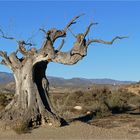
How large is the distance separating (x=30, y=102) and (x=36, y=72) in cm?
162

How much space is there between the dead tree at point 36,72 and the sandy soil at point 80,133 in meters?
0.63

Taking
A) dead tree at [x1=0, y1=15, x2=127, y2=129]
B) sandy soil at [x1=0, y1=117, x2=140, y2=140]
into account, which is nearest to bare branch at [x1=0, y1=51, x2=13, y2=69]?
dead tree at [x1=0, y1=15, x2=127, y2=129]

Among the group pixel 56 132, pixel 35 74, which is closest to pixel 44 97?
pixel 35 74

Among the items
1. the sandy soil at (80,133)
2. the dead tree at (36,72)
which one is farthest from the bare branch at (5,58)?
the sandy soil at (80,133)

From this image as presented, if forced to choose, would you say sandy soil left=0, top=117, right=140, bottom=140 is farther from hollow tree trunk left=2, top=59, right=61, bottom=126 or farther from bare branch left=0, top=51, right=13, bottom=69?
bare branch left=0, top=51, right=13, bottom=69

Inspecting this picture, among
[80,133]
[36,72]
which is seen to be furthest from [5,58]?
[80,133]

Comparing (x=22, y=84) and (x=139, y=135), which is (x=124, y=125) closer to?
(x=139, y=135)

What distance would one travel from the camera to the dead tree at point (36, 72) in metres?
22.0

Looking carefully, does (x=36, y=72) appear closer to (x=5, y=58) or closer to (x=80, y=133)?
(x=5, y=58)

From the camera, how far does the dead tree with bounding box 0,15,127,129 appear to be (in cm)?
2197

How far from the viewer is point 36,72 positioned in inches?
936

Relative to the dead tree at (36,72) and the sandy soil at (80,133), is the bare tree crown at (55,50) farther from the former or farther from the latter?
the sandy soil at (80,133)

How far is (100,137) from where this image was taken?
2100 cm

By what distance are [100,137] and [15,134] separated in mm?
3499
